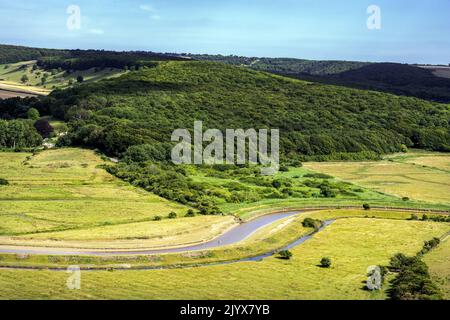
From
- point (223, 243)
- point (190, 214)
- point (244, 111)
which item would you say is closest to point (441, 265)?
point (223, 243)

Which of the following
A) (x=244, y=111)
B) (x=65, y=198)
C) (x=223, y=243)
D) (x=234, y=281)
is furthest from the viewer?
(x=244, y=111)

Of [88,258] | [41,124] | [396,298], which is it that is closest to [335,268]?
[396,298]

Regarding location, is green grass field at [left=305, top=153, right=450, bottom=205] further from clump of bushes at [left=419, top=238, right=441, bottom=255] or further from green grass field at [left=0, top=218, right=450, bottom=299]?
green grass field at [left=0, top=218, right=450, bottom=299]

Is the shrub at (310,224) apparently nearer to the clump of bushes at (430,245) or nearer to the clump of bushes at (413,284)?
the clump of bushes at (430,245)

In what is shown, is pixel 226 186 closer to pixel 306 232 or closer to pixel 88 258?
pixel 306 232

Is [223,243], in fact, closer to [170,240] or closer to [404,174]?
[170,240]

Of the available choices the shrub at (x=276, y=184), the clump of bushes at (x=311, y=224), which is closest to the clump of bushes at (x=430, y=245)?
the clump of bushes at (x=311, y=224)

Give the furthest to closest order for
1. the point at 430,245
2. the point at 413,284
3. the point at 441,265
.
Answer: the point at 430,245 < the point at 441,265 < the point at 413,284

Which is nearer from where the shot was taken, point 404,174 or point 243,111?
point 404,174

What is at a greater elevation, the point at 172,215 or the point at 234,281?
the point at 172,215

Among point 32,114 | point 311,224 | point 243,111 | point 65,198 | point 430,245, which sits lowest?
point 311,224

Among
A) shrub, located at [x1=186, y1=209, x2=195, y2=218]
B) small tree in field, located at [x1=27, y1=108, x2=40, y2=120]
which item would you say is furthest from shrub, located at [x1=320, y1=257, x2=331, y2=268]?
small tree in field, located at [x1=27, y1=108, x2=40, y2=120]
